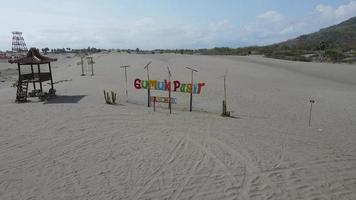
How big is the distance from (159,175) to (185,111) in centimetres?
682

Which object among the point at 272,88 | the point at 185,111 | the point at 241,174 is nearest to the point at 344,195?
the point at 241,174

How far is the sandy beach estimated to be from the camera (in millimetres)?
7215

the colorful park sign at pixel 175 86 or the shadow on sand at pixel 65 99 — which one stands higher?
the colorful park sign at pixel 175 86

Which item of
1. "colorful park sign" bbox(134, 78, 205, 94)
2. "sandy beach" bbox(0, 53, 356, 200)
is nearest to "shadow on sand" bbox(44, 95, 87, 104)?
"sandy beach" bbox(0, 53, 356, 200)

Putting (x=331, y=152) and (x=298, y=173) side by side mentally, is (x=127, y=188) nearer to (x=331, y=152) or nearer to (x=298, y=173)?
(x=298, y=173)

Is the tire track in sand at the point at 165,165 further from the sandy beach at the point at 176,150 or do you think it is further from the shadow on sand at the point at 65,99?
the shadow on sand at the point at 65,99

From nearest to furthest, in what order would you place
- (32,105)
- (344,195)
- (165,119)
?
(344,195)
(165,119)
(32,105)

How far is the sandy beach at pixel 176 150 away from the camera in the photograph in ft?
23.7

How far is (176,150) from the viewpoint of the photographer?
9.41 meters

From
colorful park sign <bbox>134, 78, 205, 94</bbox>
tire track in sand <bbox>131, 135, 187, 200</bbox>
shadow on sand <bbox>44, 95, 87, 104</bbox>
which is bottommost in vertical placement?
tire track in sand <bbox>131, 135, 187, 200</bbox>

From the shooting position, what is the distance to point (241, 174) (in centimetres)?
789

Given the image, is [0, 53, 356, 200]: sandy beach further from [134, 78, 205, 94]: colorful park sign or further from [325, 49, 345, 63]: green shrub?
[325, 49, 345, 63]: green shrub

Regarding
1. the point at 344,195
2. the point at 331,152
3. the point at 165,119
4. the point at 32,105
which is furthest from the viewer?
the point at 32,105

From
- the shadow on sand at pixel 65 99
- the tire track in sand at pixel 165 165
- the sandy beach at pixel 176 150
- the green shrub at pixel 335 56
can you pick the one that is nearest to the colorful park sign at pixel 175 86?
the sandy beach at pixel 176 150
